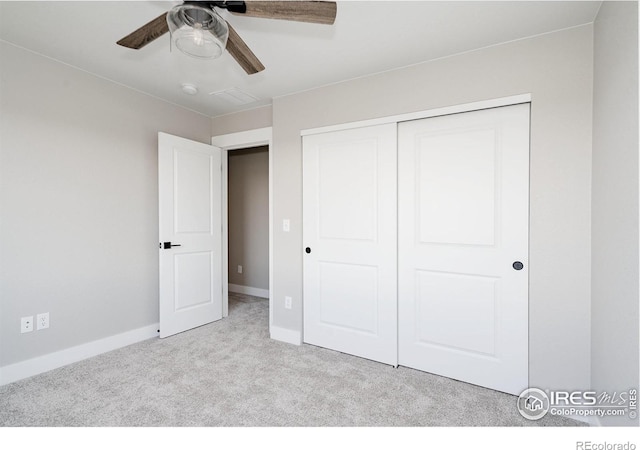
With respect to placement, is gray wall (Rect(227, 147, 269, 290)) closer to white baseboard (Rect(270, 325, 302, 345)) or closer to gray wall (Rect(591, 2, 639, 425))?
white baseboard (Rect(270, 325, 302, 345))

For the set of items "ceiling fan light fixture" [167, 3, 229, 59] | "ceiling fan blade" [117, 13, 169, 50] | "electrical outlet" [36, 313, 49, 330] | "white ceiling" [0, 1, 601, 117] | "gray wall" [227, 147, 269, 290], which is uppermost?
"white ceiling" [0, 1, 601, 117]

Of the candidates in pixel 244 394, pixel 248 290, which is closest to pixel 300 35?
pixel 244 394

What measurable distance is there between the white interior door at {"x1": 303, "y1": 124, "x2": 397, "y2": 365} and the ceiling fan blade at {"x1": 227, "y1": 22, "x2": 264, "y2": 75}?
1.07 metres

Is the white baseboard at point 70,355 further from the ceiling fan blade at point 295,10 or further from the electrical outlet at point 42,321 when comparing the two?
the ceiling fan blade at point 295,10

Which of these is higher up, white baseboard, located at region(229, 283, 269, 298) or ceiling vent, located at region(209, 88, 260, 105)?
ceiling vent, located at region(209, 88, 260, 105)

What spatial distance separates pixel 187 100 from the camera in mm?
3156

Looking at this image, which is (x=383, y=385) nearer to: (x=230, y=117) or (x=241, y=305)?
(x=241, y=305)

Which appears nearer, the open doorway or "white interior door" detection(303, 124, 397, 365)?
"white interior door" detection(303, 124, 397, 365)

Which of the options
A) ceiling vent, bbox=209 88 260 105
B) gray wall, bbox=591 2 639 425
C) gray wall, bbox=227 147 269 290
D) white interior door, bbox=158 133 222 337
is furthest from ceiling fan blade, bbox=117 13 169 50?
gray wall, bbox=227 147 269 290

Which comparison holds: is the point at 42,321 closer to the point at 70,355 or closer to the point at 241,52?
the point at 70,355

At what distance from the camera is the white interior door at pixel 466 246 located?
6.66ft

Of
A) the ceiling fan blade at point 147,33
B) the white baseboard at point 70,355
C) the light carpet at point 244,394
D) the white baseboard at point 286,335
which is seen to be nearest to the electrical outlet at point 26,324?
the white baseboard at point 70,355

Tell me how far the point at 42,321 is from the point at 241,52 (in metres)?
2.45

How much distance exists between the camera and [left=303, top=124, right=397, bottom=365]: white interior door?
98.1 inches
